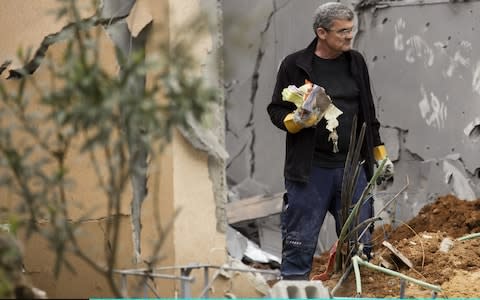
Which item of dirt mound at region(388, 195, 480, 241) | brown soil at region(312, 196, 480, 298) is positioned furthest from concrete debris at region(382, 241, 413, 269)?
dirt mound at region(388, 195, 480, 241)

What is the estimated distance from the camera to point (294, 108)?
6793mm

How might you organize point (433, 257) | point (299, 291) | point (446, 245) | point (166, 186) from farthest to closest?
point (446, 245)
point (433, 257)
point (166, 186)
point (299, 291)

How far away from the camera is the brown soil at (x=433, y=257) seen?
21.6 feet

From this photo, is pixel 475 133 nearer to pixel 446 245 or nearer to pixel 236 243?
pixel 446 245

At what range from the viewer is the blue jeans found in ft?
22.2

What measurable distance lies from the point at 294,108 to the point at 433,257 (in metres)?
1.40

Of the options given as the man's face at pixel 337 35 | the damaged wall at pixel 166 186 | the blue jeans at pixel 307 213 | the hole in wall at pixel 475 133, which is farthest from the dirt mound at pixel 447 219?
the damaged wall at pixel 166 186

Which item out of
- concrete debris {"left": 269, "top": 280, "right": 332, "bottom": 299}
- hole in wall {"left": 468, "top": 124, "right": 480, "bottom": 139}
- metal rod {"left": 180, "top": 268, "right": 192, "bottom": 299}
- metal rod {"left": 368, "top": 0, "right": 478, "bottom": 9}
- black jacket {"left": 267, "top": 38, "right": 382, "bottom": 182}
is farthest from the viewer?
metal rod {"left": 368, "top": 0, "right": 478, "bottom": 9}

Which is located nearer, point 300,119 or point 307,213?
point 300,119

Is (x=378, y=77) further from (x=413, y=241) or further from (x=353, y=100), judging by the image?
(x=353, y=100)

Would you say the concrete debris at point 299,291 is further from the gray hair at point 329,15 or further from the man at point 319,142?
the gray hair at point 329,15

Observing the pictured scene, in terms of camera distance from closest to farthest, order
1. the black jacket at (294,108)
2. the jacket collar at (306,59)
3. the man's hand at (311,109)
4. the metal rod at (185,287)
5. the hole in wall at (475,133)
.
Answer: the metal rod at (185,287) < the man's hand at (311,109) < the black jacket at (294,108) < the jacket collar at (306,59) < the hole in wall at (475,133)

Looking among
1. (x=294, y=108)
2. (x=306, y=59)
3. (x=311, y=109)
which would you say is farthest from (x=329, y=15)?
(x=311, y=109)

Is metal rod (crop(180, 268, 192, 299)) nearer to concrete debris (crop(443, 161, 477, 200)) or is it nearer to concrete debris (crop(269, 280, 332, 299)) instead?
concrete debris (crop(269, 280, 332, 299))
